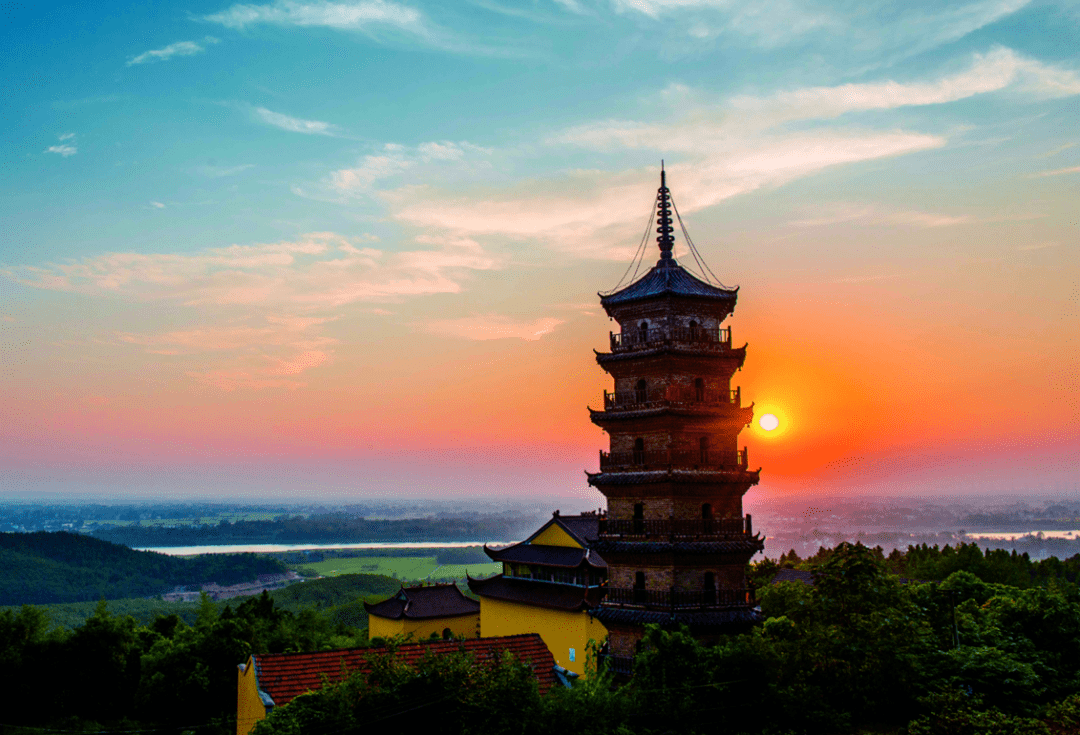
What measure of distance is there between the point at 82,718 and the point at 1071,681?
43976 mm

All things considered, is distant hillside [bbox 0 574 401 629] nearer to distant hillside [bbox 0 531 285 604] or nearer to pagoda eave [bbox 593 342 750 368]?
distant hillside [bbox 0 531 285 604]

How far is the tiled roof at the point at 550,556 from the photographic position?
123 feet

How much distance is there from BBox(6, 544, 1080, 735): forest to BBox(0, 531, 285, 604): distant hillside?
77461mm

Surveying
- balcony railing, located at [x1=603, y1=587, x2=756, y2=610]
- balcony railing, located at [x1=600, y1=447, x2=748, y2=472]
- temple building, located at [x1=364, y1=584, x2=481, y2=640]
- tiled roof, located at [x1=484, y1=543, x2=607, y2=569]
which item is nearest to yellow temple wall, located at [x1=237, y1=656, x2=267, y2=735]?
balcony railing, located at [x1=603, y1=587, x2=756, y2=610]

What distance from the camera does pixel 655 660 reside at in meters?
24.9

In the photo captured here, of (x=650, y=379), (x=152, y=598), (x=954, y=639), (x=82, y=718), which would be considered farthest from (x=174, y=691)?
(x=152, y=598)

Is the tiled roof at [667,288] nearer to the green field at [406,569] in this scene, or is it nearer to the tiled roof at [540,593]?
the tiled roof at [540,593]

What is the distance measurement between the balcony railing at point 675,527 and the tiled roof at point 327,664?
5660 millimetres

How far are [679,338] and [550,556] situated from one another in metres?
15.4

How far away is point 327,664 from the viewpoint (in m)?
27.4

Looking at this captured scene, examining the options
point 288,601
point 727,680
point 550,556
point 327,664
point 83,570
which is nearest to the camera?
point 727,680

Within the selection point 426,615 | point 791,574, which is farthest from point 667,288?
point 791,574

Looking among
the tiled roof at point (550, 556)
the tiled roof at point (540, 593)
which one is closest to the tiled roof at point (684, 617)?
the tiled roof at point (540, 593)

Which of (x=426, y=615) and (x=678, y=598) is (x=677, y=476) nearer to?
(x=678, y=598)
